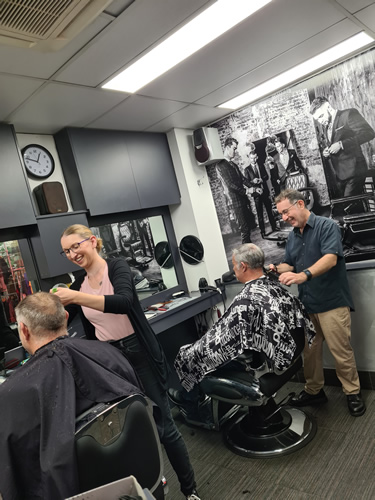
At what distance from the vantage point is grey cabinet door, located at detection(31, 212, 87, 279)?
2.69m

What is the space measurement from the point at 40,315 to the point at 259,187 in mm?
2568

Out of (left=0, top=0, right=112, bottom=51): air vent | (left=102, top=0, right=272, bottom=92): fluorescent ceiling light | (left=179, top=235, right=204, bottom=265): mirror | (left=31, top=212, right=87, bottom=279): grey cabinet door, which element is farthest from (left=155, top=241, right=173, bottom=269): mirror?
(left=0, top=0, right=112, bottom=51): air vent

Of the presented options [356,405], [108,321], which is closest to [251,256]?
[108,321]

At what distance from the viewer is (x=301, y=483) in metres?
2.00

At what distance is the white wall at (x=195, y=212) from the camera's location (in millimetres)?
3721

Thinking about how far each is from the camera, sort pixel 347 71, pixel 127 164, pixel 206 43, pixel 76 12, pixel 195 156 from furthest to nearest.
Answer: pixel 195 156 < pixel 127 164 < pixel 347 71 < pixel 206 43 < pixel 76 12

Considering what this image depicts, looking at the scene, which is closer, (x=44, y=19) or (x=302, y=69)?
(x=44, y=19)

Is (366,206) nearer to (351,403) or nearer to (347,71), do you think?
(347,71)

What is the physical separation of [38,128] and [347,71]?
242 centimetres

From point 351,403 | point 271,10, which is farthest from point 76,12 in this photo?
point 351,403

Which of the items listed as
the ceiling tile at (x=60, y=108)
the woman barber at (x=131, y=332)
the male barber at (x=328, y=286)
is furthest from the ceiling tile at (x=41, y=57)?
the male barber at (x=328, y=286)

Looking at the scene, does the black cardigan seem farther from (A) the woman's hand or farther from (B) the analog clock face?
(B) the analog clock face

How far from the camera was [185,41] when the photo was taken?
213cm

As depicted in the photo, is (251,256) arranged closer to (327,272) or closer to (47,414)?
(327,272)
